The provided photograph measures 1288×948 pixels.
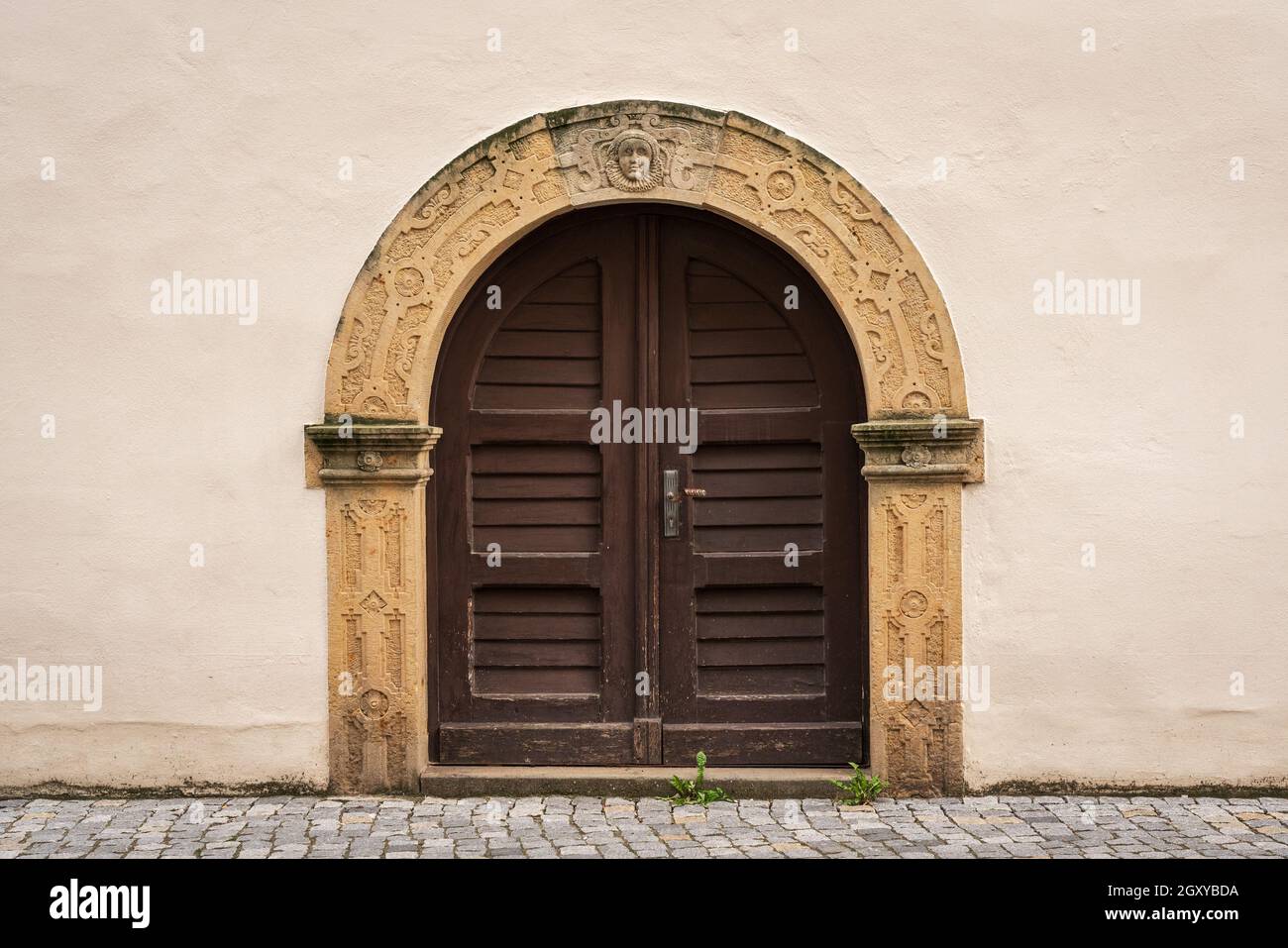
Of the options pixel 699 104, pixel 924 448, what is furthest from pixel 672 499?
pixel 699 104

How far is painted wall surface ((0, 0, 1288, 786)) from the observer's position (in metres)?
6.16

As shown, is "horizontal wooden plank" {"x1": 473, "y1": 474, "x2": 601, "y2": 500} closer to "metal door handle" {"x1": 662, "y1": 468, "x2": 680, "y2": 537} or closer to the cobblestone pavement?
"metal door handle" {"x1": 662, "y1": 468, "x2": 680, "y2": 537}

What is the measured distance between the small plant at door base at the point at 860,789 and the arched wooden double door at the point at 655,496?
8.1 inches

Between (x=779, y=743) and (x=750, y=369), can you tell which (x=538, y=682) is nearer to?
(x=779, y=743)

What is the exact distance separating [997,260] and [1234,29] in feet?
4.29

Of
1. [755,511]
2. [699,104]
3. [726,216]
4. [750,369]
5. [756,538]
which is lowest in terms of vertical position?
[756,538]

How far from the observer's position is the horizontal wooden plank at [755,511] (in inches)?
255

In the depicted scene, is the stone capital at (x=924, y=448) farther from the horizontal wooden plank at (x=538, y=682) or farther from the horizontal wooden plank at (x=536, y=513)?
the horizontal wooden plank at (x=538, y=682)

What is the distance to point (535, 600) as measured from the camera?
21.5 feet

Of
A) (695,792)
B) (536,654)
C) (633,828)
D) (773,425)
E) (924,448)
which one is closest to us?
(633,828)

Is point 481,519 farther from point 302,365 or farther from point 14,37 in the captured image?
point 14,37

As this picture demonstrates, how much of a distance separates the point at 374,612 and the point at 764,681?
1.66 m

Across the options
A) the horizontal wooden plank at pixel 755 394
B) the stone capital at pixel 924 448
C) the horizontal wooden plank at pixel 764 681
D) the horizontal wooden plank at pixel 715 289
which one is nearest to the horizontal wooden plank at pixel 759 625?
the horizontal wooden plank at pixel 764 681

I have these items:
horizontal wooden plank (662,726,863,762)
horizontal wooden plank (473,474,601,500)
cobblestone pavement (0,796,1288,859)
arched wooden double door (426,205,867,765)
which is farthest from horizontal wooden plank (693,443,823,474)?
cobblestone pavement (0,796,1288,859)
